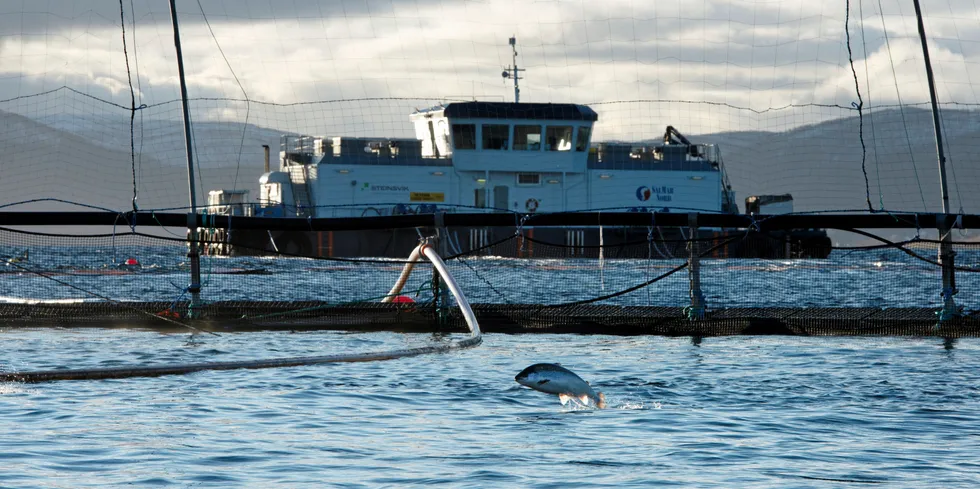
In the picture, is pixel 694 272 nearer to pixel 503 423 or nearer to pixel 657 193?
pixel 503 423

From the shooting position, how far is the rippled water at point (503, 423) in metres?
5.95

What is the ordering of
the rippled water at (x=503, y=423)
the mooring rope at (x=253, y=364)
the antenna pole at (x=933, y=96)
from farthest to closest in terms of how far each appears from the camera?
the antenna pole at (x=933, y=96) < the mooring rope at (x=253, y=364) < the rippled water at (x=503, y=423)

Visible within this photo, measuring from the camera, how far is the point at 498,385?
9.16 metres

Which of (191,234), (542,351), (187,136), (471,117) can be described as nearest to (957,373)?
(542,351)

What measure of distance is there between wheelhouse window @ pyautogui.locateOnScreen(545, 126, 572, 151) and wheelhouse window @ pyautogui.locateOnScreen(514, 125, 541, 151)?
39cm

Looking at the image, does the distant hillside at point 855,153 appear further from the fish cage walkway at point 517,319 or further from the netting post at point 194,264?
the netting post at point 194,264

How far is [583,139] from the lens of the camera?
169 feet

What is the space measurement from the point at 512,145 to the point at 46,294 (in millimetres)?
29407

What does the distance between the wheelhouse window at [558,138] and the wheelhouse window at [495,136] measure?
70.0 inches

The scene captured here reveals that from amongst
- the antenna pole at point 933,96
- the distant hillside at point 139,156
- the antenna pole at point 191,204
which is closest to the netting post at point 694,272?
the antenna pole at point 933,96

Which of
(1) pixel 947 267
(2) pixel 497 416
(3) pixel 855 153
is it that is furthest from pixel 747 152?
(2) pixel 497 416

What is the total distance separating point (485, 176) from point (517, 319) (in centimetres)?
3746

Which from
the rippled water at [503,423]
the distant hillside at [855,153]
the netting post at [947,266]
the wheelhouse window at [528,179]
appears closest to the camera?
the rippled water at [503,423]

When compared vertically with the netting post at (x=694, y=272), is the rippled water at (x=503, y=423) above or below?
below
